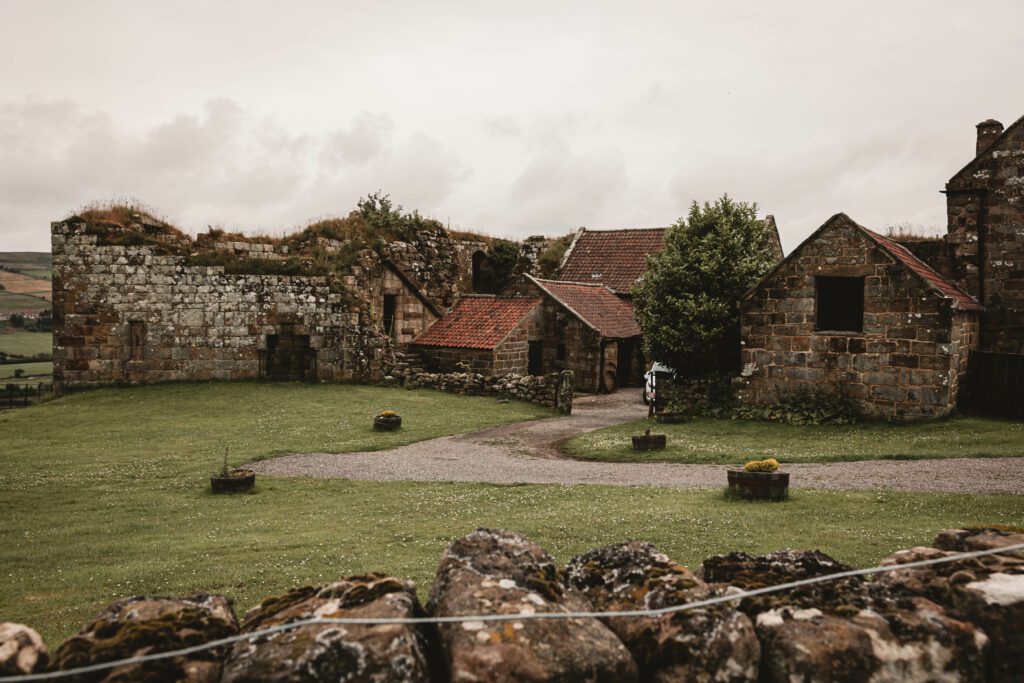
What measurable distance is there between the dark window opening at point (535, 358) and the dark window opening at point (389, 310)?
6.29m

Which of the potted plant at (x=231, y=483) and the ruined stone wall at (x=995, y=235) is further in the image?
the ruined stone wall at (x=995, y=235)

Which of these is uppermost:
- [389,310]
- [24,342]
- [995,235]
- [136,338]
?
[995,235]

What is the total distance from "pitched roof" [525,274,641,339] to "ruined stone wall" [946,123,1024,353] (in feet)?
45.4

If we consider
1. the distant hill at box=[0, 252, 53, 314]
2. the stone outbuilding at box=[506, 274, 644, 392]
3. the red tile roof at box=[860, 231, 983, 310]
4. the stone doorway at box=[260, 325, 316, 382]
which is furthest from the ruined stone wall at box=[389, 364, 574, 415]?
the distant hill at box=[0, 252, 53, 314]

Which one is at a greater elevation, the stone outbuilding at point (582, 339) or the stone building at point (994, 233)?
the stone building at point (994, 233)

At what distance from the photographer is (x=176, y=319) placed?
88.2 feet

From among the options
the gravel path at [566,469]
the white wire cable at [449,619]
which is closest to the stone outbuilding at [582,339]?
the gravel path at [566,469]

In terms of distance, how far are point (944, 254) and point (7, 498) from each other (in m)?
25.6

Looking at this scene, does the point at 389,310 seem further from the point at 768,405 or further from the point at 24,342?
the point at 24,342

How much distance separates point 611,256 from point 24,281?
3226 inches

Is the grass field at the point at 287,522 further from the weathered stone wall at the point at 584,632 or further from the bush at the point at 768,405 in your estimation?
the bush at the point at 768,405

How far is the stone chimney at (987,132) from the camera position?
887 inches

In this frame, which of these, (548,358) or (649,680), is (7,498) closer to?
(649,680)

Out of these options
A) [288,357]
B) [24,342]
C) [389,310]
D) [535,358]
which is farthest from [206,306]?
[24,342]
